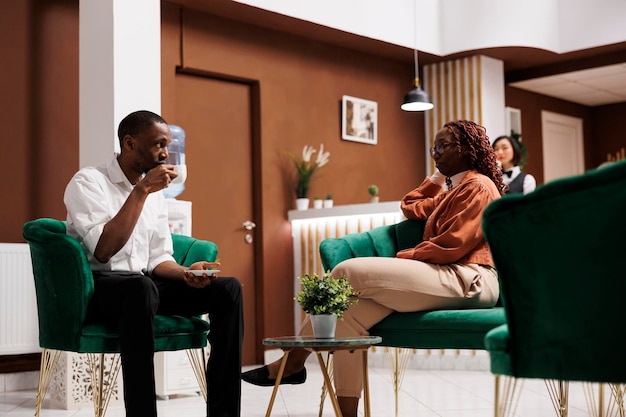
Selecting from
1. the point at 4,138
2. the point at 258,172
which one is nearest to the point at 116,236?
the point at 4,138

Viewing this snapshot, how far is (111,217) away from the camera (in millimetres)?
3098

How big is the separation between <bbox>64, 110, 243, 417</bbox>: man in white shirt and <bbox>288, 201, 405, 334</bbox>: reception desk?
2815 millimetres

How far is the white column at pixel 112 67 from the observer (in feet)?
15.5

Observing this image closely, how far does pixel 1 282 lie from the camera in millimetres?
4922

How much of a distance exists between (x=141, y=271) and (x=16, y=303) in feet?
6.75

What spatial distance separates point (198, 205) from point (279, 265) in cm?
90

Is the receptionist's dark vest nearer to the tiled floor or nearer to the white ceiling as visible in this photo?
the tiled floor

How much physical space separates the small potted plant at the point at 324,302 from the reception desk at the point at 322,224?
300 cm

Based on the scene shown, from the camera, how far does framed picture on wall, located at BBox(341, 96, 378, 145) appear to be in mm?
7242

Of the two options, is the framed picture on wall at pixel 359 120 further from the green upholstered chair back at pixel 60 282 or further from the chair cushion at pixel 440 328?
the green upholstered chair back at pixel 60 282

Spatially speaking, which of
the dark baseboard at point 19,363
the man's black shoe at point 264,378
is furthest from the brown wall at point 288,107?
the man's black shoe at point 264,378

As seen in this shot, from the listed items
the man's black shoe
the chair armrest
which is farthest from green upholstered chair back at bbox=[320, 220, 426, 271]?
the man's black shoe

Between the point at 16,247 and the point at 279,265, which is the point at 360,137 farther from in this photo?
the point at 16,247

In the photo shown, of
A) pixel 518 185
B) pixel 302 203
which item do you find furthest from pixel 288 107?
pixel 518 185
